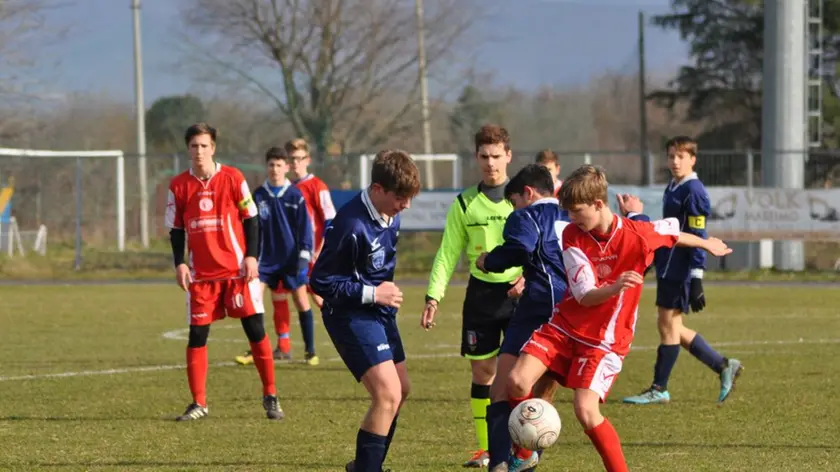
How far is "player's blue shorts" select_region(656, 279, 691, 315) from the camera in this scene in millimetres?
10148

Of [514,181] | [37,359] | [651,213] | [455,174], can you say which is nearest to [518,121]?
[455,174]

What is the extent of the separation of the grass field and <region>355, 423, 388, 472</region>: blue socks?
944 mm

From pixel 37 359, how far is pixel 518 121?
154ft

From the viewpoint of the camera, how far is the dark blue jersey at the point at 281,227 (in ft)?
42.6

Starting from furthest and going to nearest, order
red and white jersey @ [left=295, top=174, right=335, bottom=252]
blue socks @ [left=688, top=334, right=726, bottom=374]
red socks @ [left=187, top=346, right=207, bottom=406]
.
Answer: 1. red and white jersey @ [left=295, top=174, right=335, bottom=252]
2. blue socks @ [left=688, top=334, right=726, bottom=374]
3. red socks @ [left=187, top=346, right=207, bottom=406]

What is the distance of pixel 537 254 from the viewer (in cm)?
701

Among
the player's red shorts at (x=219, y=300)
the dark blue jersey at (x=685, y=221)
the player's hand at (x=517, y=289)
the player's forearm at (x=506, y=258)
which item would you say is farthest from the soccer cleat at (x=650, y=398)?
the player's forearm at (x=506, y=258)

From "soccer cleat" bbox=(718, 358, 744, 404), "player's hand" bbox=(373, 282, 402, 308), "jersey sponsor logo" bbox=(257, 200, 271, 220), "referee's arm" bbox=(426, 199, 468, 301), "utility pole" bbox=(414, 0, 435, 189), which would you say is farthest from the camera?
"utility pole" bbox=(414, 0, 435, 189)

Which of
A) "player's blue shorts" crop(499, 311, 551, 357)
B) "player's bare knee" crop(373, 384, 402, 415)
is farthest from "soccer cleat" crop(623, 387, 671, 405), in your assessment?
"player's bare knee" crop(373, 384, 402, 415)

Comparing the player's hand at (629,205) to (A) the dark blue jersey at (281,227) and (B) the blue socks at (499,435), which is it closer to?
(B) the blue socks at (499,435)

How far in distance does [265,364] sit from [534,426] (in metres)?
3.65

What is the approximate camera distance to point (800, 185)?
2794cm

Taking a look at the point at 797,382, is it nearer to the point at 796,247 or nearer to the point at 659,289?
the point at 659,289

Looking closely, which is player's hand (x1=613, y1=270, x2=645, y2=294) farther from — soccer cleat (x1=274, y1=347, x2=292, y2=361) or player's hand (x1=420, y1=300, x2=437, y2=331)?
soccer cleat (x1=274, y1=347, x2=292, y2=361)
